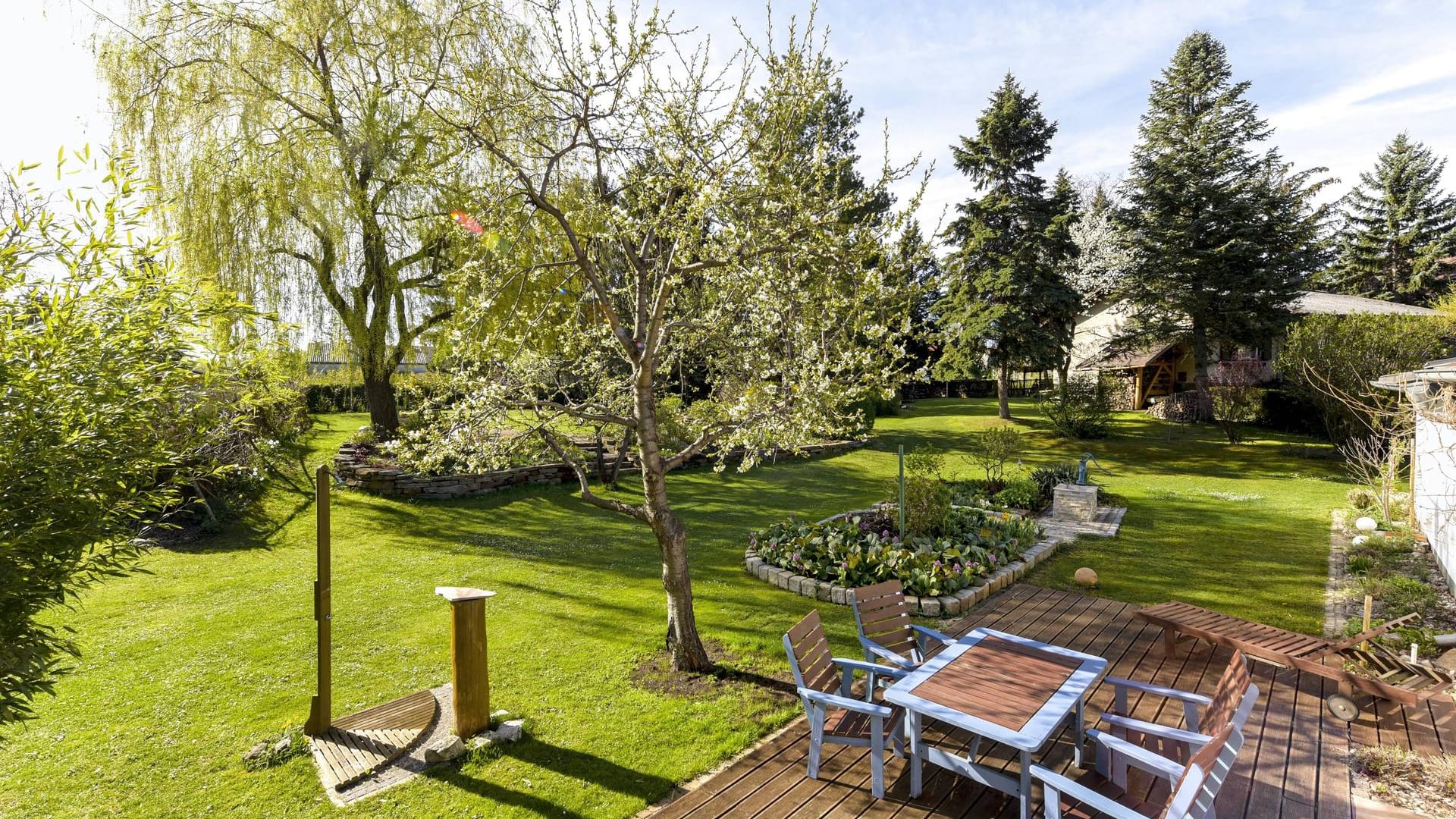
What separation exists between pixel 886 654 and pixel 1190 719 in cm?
178

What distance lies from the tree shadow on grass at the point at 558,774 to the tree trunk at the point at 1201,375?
77.5ft

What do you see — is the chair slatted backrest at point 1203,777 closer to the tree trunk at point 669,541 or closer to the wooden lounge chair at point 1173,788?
the wooden lounge chair at point 1173,788

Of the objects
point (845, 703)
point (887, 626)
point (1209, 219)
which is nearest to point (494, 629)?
point (887, 626)

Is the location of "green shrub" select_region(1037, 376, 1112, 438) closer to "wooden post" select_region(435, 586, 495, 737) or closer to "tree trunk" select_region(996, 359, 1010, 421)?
"tree trunk" select_region(996, 359, 1010, 421)

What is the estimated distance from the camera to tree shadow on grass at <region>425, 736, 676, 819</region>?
3.97 meters

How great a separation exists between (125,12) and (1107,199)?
133ft

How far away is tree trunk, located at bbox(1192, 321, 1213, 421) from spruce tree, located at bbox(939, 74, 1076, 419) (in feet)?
14.0

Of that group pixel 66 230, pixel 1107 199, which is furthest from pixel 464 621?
pixel 1107 199

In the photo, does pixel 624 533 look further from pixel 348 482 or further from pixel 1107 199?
pixel 1107 199

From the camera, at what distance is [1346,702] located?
4.46 m

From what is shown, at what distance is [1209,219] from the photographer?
68.1ft

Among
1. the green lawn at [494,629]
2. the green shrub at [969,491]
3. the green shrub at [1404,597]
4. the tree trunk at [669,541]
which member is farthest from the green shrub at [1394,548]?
the tree trunk at [669,541]

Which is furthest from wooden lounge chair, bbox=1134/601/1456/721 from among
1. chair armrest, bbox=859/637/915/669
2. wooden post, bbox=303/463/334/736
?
wooden post, bbox=303/463/334/736

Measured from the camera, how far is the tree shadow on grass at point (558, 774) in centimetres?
397
